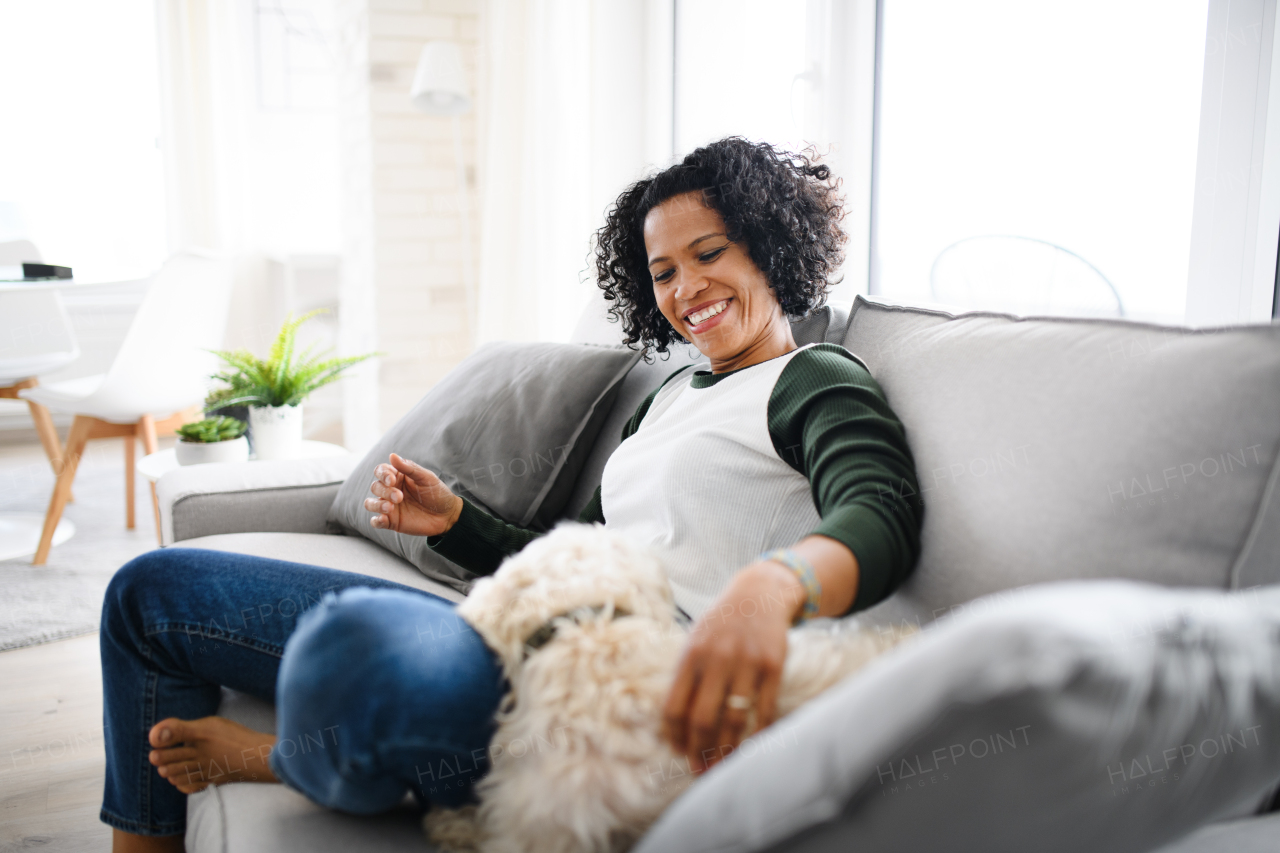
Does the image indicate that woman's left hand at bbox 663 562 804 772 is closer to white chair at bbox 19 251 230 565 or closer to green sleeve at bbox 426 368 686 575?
green sleeve at bbox 426 368 686 575

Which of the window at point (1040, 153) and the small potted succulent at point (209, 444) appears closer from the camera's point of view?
the window at point (1040, 153)

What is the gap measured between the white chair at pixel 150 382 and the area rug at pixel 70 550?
101 millimetres

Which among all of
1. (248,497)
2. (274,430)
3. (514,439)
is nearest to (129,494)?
(274,430)

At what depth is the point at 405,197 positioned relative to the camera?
319 cm

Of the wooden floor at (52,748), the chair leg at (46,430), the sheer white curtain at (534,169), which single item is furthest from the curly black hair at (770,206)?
the chair leg at (46,430)

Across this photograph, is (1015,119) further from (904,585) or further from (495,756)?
(495,756)

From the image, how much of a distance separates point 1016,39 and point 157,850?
6.24 feet

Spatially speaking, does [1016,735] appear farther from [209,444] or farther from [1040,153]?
[209,444]

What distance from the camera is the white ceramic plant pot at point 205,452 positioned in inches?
76.0

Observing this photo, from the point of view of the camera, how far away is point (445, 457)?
142 centimetres

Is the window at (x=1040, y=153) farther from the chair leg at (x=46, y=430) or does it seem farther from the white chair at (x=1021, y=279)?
the chair leg at (x=46, y=430)

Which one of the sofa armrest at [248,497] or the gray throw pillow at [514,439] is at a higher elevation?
the gray throw pillow at [514,439]

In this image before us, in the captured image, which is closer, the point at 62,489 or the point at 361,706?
the point at 361,706

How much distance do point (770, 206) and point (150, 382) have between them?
2.34 m
